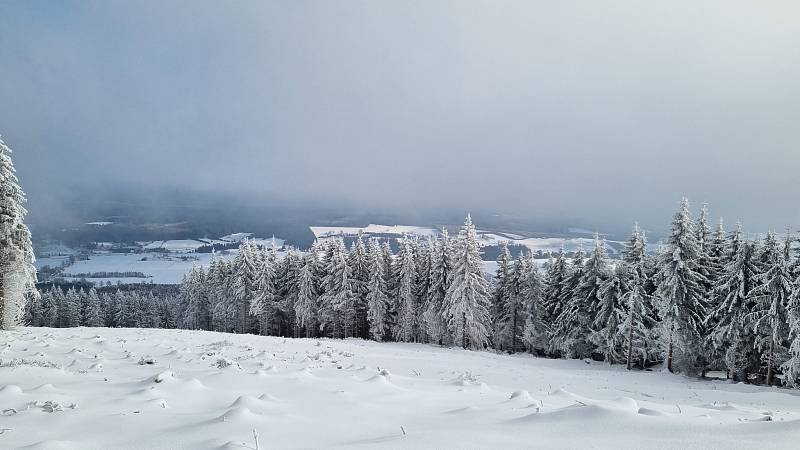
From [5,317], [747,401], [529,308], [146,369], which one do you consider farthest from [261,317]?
[747,401]

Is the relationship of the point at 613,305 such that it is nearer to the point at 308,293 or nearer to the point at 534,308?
the point at 534,308

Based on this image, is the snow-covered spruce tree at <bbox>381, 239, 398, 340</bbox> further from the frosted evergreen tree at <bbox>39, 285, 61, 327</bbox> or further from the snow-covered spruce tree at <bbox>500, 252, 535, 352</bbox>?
the frosted evergreen tree at <bbox>39, 285, 61, 327</bbox>

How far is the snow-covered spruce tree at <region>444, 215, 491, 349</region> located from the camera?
127 ft

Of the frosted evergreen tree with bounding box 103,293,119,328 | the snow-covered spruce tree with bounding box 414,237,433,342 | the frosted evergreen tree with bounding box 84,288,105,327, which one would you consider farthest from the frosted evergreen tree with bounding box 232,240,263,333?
the frosted evergreen tree with bounding box 103,293,119,328

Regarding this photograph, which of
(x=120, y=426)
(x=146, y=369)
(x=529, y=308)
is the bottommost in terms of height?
(x=529, y=308)

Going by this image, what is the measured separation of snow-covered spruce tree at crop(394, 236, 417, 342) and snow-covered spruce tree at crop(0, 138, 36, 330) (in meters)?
32.0

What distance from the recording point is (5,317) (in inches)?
920

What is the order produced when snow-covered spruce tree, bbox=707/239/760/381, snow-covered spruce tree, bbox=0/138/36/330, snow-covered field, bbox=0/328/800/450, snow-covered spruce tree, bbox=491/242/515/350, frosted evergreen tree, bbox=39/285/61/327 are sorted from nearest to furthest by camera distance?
snow-covered field, bbox=0/328/800/450
snow-covered spruce tree, bbox=0/138/36/330
snow-covered spruce tree, bbox=707/239/760/381
snow-covered spruce tree, bbox=491/242/515/350
frosted evergreen tree, bbox=39/285/61/327

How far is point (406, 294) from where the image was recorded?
4588cm

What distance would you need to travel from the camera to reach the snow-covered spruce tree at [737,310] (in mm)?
27531

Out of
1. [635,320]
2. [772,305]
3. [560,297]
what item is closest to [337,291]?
[560,297]

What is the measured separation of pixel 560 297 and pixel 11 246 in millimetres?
42362

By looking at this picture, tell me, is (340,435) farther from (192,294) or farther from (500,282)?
(192,294)

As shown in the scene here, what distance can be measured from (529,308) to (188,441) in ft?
131
